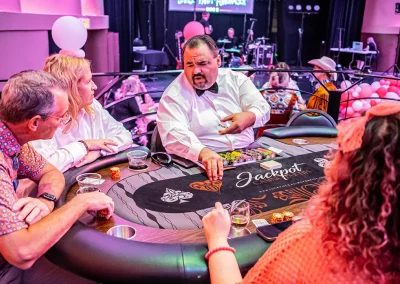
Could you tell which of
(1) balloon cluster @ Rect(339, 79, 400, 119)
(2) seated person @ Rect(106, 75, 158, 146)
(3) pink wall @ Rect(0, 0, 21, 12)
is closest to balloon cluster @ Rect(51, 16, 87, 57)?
(2) seated person @ Rect(106, 75, 158, 146)

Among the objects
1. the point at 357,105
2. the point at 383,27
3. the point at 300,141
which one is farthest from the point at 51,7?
the point at 383,27

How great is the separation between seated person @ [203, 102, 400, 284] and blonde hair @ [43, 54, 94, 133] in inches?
62.4

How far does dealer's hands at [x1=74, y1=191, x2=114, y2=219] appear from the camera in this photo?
1369 mm

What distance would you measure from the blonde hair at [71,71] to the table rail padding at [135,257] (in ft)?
3.11

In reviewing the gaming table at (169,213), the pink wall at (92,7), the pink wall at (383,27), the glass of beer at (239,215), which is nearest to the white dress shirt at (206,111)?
the gaming table at (169,213)

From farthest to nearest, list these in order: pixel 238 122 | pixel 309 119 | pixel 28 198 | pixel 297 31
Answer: pixel 297 31 < pixel 309 119 < pixel 238 122 < pixel 28 198

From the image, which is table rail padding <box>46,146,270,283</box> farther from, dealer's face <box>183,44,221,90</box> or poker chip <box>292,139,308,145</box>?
dealer's face <box>183,44,221,90</box>

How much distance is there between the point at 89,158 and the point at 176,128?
0.58 meters

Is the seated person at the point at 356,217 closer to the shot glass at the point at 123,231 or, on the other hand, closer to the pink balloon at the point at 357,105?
the shot glass at the point at 123,231

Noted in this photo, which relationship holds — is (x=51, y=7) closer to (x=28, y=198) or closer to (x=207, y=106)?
(x=207, y=106)

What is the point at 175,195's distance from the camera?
1665 mm

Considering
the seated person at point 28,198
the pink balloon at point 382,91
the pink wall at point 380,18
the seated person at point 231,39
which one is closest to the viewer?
the seated person at point 28,198

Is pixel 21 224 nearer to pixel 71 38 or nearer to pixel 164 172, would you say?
pixel 164 172

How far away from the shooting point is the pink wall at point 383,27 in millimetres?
11305
